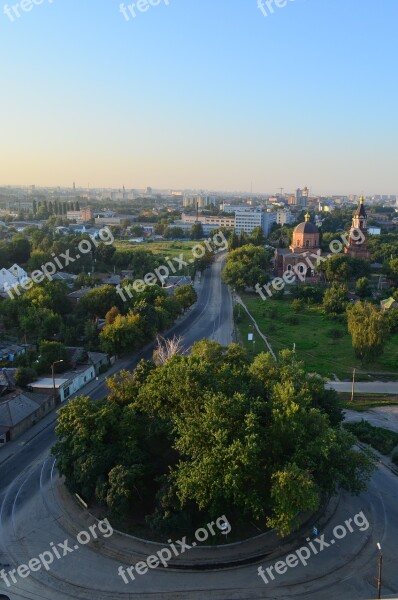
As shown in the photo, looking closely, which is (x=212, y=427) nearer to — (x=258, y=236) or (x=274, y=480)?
(x=274, y=480)

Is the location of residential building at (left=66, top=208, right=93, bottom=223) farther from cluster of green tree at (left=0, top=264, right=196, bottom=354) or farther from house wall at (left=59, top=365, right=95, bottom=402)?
house wall at (left=59, top=365, right=95, bottom=402)

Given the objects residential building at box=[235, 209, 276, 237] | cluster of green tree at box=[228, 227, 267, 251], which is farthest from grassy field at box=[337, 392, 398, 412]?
residential building at box=[235, 209, 276, 237]

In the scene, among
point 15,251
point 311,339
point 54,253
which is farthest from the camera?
point 15,251

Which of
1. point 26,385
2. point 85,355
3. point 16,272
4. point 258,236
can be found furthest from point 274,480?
point 258,236

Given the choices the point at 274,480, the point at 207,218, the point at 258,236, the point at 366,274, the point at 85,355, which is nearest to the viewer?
the point at 274,480

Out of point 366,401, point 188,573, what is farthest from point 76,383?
point 366,401

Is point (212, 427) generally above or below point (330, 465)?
above

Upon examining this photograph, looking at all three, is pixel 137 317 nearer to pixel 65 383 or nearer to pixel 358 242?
pixel 65 383

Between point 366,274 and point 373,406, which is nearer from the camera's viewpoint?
point 373,406
